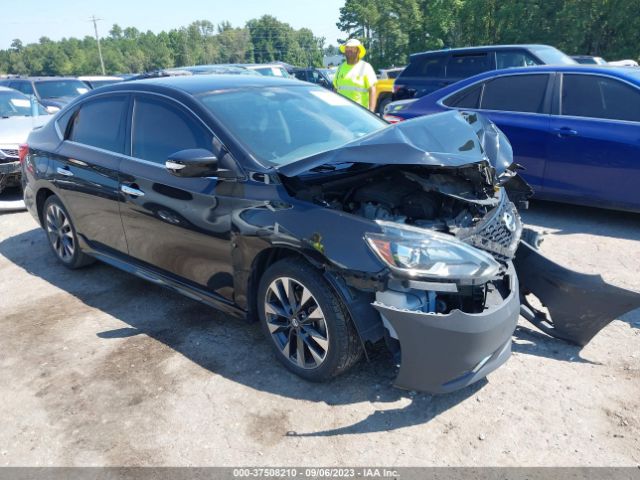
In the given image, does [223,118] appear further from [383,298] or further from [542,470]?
[542,470]

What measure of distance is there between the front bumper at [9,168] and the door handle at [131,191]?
4.14 m

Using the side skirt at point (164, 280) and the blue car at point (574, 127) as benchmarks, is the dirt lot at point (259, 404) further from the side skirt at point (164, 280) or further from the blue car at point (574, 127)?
the blue car at point (574, 127)

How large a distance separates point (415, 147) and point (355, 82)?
500 cm

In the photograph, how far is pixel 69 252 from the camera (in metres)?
5.04

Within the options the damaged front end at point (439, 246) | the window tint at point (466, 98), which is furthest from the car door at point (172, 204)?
the window tint at point (466, 98)

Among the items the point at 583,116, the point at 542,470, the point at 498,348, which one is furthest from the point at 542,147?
the point at 542,470

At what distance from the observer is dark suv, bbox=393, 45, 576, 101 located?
Result: 916cm

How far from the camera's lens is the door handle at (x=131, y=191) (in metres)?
3.82

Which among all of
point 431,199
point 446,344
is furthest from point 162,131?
point 446,344

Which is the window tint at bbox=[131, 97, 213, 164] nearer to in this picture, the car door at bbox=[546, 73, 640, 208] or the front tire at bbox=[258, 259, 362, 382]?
the front tire at bbox=[258, 259, 362, 382]

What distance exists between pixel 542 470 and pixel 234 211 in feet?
6.75

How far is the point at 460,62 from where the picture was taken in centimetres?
1056

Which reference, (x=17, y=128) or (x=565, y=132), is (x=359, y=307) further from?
(x=17, y=128)

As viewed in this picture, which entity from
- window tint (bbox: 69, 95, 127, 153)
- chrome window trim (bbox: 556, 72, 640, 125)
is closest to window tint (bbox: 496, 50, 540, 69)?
chrome window trim (bbox: 556, 72, 640, 125)
